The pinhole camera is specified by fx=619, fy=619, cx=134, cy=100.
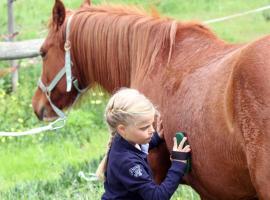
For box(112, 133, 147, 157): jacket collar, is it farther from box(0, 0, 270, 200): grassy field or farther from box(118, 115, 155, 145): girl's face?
box(0, 0, 270, 200): grassy field

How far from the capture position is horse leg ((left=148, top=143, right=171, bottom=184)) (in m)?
3.39

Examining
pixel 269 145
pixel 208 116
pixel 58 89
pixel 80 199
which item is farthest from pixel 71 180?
pixel 269 145

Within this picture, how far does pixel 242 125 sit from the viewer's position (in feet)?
8.55

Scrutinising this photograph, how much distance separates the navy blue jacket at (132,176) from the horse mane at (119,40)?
0.69 meters

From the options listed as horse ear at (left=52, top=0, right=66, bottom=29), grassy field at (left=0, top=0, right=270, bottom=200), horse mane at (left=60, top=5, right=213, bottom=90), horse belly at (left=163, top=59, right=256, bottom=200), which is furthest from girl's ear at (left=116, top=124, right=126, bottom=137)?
horse ear at (left=52, top=0, right=66, bottom=29)

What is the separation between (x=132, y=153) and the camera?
9.64 feet

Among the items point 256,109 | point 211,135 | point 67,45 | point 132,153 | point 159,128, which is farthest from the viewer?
point 67,45

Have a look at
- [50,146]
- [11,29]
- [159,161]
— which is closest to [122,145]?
[159,161]

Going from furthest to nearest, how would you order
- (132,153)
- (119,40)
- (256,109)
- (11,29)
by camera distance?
(11,29)
(119,40)
(132,153)
(256,109)

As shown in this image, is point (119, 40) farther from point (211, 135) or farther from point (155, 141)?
point (211, 135)

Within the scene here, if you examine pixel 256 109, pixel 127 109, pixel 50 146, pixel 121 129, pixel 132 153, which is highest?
pixel 256 109

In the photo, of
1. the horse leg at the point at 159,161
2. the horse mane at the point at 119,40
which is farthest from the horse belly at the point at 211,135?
the horse mane at the point at 119,40

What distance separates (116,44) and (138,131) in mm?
1082

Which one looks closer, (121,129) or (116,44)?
(121,129)
